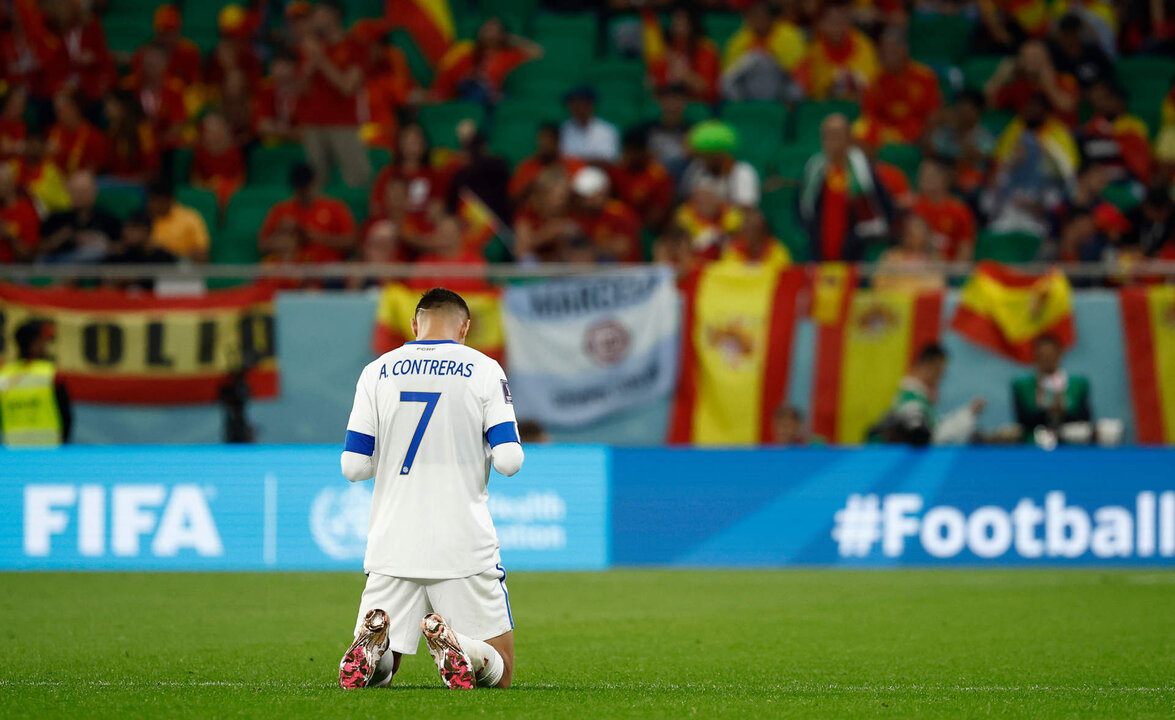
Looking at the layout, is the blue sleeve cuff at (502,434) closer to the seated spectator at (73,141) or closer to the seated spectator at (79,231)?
the seated spectator at (79,231)

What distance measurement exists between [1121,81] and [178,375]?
11084 mm

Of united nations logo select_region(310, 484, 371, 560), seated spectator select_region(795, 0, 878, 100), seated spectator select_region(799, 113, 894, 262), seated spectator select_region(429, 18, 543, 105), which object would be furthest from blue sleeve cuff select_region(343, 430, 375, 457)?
seated spectator select_region(795, 0, 878, 100)

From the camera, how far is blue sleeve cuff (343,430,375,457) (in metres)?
6.81

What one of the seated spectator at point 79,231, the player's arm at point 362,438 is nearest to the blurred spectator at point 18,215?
the seated spectator at point 79,231

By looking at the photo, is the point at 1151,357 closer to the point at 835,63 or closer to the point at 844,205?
the point at 844,205

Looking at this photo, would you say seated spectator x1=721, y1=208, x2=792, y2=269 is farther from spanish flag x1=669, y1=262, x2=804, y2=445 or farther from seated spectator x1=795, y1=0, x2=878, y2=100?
seated spectator x1=795, y1=0, x2=878, y2=100

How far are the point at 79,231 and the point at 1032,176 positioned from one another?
9672 millimetres

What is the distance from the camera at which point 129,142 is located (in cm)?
1739

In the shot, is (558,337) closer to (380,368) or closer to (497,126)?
(497,126)

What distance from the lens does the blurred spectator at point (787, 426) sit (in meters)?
15.0

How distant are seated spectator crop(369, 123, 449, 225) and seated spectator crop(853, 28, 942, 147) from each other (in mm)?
4878

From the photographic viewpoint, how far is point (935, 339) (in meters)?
15.2

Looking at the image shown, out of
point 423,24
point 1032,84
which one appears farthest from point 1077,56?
point 423,24

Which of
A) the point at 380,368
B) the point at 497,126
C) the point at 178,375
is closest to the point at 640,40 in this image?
the point at 497,126
